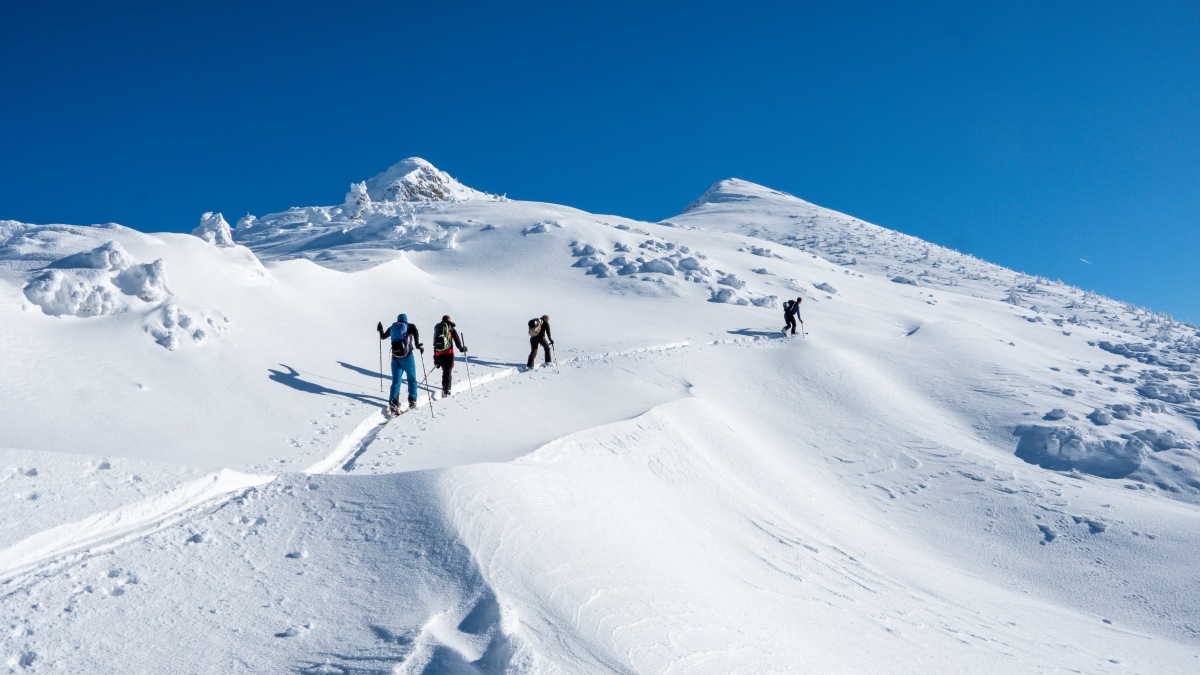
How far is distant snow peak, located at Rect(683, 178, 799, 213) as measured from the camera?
7579 cm

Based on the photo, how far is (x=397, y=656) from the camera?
4.69 m

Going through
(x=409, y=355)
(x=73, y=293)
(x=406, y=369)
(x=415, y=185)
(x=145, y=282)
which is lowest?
(x=406, y=369)

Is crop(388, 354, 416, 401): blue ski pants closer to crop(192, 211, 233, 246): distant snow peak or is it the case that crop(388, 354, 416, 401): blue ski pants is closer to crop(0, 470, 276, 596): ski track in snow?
crop(0, 470, 276, 596): ski track in snow

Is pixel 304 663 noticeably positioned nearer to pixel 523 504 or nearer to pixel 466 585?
pixel 466 585

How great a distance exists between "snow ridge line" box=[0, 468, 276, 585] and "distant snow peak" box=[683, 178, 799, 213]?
68311 millimetres

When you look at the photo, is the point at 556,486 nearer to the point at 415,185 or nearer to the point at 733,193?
the point at 733,193

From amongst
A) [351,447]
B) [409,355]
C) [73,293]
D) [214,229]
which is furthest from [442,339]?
[214,229]

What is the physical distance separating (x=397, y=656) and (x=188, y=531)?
2694 millimetres

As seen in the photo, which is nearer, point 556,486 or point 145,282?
point 556,486

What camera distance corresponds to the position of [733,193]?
7869 cm

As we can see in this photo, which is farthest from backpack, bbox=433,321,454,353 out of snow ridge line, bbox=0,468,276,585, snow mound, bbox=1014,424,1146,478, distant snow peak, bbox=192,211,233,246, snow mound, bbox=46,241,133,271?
distant snow peak, bbox=192,211,233,246

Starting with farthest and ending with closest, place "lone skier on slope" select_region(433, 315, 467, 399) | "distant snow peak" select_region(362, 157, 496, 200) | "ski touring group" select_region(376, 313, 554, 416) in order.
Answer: "distant snow peak" select_region(362, 157, 496, 200), "lone skier on slope" select_region(433, 315, 467, 399), "ski touring group" select_region(376, 313, 554, 416)

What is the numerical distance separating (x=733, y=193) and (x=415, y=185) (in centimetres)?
3581

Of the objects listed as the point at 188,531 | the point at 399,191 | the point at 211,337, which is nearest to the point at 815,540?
the point at 188,531
